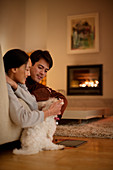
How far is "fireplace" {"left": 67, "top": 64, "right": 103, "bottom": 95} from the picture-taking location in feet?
19.8

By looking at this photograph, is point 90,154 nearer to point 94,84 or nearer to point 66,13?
point 94,84

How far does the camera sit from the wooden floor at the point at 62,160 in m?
1.30

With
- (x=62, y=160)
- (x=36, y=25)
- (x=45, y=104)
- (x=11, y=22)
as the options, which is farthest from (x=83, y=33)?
(x=62, y=160)

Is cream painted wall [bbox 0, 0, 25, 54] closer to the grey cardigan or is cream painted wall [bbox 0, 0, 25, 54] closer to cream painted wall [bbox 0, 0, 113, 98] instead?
cream painted wall [bbox 0, 0, 113, 98]

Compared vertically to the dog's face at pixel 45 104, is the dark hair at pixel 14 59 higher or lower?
higher

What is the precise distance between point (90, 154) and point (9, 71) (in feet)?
2.80

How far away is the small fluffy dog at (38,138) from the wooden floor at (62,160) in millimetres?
56

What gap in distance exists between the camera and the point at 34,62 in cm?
224

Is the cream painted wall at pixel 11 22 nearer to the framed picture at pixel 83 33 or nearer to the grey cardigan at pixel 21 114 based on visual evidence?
the framed picture at pixel 83 33

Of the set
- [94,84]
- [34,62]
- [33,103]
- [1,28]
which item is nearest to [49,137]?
[33,103]

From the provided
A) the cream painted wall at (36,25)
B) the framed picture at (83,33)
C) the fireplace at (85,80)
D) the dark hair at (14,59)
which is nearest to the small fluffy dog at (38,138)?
the dark hair at (14,59)

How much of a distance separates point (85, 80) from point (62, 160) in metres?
4.81

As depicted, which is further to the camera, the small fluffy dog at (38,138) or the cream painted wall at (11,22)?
the cream painted wall at (11,22)

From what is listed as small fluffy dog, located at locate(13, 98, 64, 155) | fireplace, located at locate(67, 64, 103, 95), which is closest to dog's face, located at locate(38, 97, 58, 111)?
small fluffy dog, located at locate(13, 98, 64, 155)
